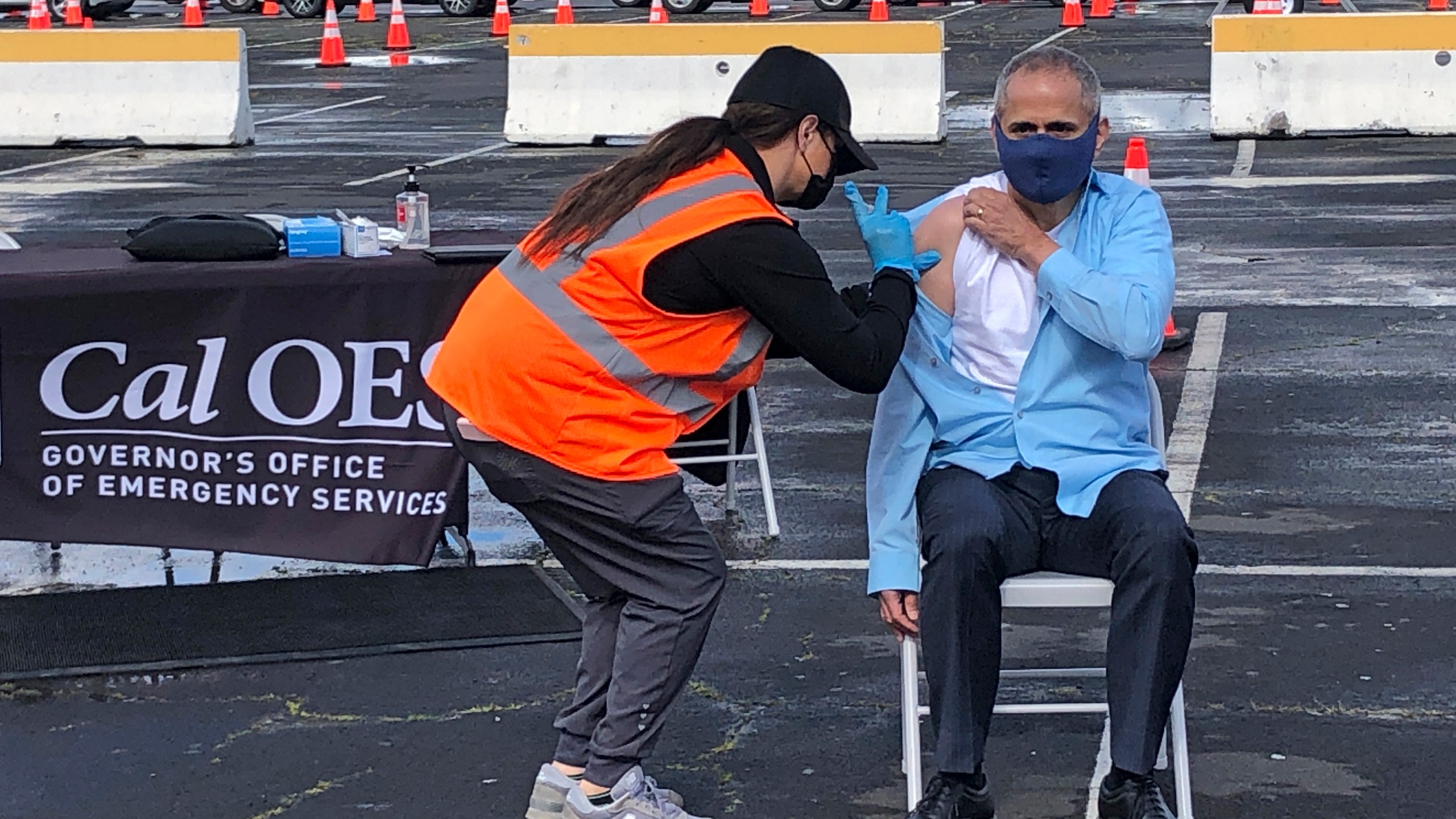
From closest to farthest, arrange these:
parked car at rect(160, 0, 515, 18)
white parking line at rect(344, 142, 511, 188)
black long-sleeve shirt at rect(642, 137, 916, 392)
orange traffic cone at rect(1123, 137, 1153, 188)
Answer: black long-sleeve shirt at rect(642, 137, 916, 392)
orange traffic cone at rect(1123, 137, 1153, 188)
white parking line at rect(344, 142, 511, 188)
parked car at rect(160, 0, 515, 18)

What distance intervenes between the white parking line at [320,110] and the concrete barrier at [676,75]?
3250 millimetres

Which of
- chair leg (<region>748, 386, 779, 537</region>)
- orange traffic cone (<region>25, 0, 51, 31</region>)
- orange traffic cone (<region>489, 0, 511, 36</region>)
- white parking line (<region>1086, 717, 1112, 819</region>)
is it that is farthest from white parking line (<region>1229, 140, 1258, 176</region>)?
orange traffic cone (<region>25, 0, 51, 31</region>)

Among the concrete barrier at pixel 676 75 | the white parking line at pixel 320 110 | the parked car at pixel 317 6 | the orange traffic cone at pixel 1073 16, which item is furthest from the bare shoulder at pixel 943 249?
the parked car at pixel 317 6

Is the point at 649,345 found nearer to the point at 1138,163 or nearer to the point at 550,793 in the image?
the point at 550,793

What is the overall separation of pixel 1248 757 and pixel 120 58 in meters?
14.2

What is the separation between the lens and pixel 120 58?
17.2 metres

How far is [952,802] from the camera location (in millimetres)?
4324

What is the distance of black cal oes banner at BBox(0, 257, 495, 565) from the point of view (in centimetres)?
614

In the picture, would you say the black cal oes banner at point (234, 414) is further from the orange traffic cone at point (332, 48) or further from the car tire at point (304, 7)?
the car tire at point (304, 7)

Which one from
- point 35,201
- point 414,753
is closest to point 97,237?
point 35,201

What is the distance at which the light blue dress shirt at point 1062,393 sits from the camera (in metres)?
4.40

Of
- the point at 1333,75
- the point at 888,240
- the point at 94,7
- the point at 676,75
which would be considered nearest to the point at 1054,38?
the point at 1333,75

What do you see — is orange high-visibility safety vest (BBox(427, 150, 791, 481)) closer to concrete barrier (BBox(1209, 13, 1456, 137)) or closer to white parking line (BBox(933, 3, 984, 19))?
concrete barrier (BBox(1209, 13, 1456, 137))

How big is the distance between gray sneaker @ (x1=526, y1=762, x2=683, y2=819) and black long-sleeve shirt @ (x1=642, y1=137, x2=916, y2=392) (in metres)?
0.98
